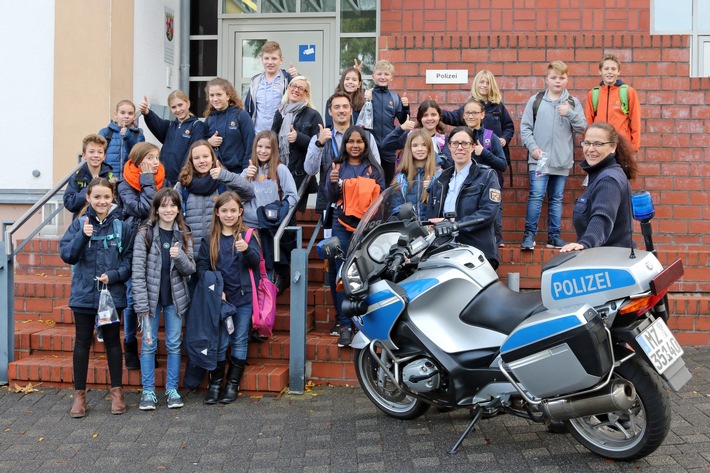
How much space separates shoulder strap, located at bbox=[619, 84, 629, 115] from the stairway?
1382mm

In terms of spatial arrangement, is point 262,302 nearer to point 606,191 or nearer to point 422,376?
point 422,376

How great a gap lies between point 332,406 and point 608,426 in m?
2.05

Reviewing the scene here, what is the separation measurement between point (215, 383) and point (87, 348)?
3.17ft

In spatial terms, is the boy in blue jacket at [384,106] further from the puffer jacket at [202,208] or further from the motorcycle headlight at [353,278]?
the motorcycle headlight at [353,278]

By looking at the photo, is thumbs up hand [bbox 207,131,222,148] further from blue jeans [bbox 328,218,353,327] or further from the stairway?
blue jeans [bbox 328,218,353,327]

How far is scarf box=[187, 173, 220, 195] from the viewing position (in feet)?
20.9

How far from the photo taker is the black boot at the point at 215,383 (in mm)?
5959

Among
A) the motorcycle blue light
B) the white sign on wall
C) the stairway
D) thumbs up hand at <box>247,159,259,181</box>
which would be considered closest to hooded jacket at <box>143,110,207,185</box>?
thumbs up hand at <box>247,159,259,181</box>

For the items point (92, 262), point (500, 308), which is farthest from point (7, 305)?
point (500, 308)

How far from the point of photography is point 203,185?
6.38 m

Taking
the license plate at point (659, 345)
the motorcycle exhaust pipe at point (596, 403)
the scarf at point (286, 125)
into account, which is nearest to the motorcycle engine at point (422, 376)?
the motorcycle exhaust pipe at point (596, 403)

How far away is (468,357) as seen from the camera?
186 inches

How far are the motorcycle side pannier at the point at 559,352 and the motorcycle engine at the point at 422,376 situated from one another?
498mm

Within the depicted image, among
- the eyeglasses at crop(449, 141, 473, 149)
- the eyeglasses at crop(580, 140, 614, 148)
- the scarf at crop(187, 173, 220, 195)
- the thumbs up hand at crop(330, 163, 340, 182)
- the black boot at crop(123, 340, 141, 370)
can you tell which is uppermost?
the eyeglasses at crop(449, 141, 473, 149)
